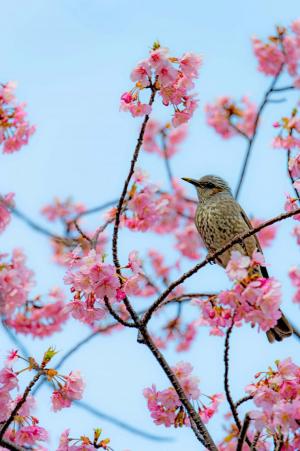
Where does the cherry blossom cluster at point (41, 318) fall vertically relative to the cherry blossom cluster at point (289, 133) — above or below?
below

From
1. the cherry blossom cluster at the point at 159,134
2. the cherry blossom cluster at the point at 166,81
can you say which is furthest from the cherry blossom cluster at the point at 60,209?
the cherry blossom cluster at the point at 166,81

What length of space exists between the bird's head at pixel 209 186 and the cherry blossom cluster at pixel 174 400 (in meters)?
2.80

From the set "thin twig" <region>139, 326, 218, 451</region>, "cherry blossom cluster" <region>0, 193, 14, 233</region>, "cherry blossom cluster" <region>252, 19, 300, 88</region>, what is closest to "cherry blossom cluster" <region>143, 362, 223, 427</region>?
"thin twig" <region>139, 326, 218, 451</region>

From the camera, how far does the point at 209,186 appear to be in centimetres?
668

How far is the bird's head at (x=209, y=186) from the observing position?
21.6ft

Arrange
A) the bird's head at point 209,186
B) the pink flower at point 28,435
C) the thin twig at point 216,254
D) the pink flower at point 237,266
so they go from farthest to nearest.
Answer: the bird's head at point 209,186 → the pink flower at point 28,435 → the thin twig at point 216,254 → the pink flower at point 237,266

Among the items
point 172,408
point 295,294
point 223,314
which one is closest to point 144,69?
point 223,314

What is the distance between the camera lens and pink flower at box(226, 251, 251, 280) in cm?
304

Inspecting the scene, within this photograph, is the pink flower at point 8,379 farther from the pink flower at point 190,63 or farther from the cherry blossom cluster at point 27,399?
the pink flower at point 190,63

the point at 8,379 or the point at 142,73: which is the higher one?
the point at 142,73

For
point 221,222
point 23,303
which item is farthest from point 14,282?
point 221,222

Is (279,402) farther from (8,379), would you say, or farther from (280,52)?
(280,52)

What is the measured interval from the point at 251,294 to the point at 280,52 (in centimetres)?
555

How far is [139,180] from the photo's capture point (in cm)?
605
